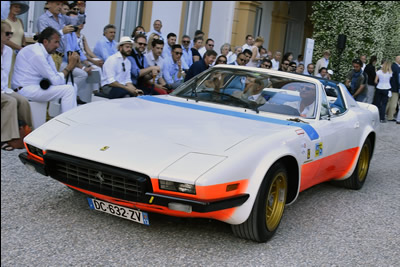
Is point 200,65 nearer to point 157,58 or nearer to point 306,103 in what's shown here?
point 157,58

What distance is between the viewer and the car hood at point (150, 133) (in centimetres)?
377

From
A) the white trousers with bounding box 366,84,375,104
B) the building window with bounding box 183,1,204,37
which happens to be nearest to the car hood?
the white trousers with bounding box 366,84,375,104

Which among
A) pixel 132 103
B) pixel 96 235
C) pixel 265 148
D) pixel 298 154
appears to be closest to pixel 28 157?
pixel 96 235

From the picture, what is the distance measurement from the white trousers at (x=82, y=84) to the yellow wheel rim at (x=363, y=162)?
167 inches

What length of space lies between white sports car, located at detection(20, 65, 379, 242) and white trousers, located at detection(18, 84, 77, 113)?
75.4 inches

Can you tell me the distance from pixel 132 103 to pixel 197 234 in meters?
1.46

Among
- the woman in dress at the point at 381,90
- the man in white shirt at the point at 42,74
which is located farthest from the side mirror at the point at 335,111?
the man in white shirt at the point at 42,74

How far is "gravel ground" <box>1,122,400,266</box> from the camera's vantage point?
355cm

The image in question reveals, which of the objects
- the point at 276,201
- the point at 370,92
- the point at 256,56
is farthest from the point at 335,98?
the point at 256,56

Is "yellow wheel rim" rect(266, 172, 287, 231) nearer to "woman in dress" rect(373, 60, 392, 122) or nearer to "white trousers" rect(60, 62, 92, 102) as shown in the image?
"woman in dress" rect(373, 60, 392, 122)

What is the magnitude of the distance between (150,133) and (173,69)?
591 cm

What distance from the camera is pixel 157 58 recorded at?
931 cm

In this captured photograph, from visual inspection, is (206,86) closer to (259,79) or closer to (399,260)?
(259,79)

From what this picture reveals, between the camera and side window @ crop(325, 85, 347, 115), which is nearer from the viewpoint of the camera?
side window @ crop(325, 85, 347, 115)
